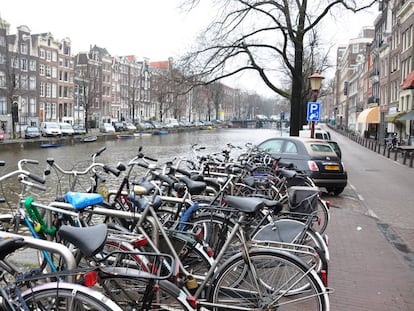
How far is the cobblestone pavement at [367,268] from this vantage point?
167 inches

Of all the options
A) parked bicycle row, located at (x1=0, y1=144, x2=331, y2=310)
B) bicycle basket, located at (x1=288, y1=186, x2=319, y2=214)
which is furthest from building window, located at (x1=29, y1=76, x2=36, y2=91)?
bicycle basket, located at (x1=288, y1=186, x2=319, y2=214)

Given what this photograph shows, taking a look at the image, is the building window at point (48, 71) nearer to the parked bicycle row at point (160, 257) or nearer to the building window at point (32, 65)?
the building window at point (32, 65)

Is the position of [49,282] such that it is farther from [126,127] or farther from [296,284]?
[126,127]

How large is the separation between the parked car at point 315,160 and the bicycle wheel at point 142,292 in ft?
25.0

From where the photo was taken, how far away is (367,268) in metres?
5.23

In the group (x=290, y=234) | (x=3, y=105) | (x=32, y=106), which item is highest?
(x=32, y=106)

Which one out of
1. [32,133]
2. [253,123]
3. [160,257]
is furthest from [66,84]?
[160,257]

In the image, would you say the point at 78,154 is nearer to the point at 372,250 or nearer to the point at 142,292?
the point at 372,250

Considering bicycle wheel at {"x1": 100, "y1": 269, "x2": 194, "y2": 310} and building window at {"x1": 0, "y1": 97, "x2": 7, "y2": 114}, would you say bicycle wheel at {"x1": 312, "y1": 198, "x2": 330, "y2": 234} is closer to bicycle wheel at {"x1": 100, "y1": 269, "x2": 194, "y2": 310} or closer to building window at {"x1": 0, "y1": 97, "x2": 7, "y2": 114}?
bicycle wheel at {"x1": 100, "y1": 269, "x2": 194, "y2": 310}

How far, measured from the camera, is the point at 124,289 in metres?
2.85

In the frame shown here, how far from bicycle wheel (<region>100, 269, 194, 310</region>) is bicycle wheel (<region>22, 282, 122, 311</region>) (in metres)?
0.32

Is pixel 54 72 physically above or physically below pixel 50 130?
above

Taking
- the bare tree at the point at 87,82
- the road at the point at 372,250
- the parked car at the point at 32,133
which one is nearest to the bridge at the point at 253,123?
the bare tree at the point at 87,82

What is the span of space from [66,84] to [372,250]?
60.5 metres
